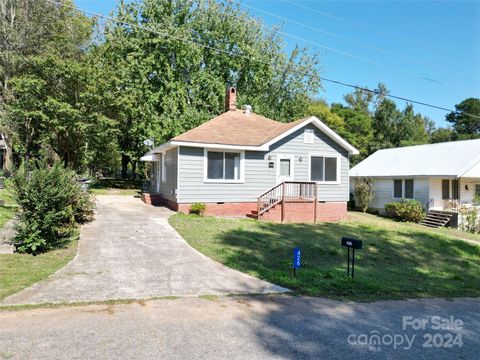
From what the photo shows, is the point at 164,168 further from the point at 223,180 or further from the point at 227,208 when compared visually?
the point at 227,208

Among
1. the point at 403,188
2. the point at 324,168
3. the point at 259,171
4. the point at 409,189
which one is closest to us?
the point at 259,171

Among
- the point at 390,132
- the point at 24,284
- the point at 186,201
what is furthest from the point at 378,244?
the point at 390,132

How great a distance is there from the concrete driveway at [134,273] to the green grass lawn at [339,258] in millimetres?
583

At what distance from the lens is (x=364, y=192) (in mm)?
25844

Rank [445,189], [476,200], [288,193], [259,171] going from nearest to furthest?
[288,193] < [259,171] < [476,200] < [445,189]

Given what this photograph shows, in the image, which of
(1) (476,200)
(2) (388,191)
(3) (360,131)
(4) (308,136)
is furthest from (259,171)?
(3) (360,131)

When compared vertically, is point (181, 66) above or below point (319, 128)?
above

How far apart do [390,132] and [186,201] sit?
1325 inches

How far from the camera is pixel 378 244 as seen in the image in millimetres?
11688

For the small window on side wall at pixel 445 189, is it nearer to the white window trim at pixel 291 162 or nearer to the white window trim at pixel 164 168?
the white window trim at pixel 291 162

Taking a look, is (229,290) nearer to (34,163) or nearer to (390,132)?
(34,163)

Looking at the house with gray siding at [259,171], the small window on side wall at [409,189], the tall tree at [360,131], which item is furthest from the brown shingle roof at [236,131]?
the tall tree at [360,131]

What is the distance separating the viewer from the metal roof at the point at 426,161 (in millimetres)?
22281

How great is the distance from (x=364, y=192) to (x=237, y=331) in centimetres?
2297
